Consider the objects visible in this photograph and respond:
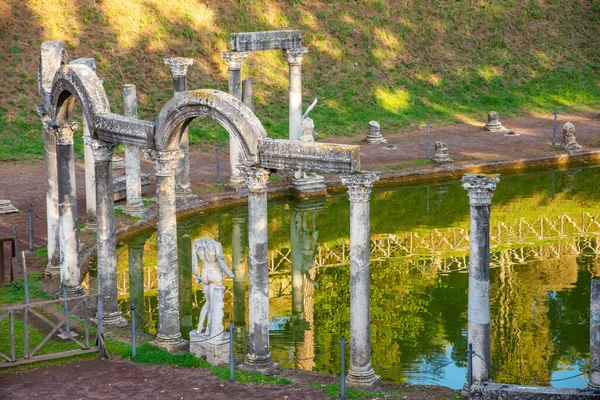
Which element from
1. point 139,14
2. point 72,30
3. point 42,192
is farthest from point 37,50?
point 42,192

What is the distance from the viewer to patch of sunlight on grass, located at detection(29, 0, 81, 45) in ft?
132

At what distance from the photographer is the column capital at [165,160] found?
19.0m

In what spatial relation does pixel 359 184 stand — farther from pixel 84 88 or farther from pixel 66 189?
pixel 66 189

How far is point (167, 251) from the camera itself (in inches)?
758

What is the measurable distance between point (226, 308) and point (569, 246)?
908 cm

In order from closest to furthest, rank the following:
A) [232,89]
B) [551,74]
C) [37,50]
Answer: [232,89]
[37,50]
[551,74]

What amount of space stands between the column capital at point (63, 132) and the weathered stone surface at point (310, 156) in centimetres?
551

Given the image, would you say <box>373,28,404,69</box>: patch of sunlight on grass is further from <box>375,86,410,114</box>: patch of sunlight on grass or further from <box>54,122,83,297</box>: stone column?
<box>54,122,83,297</box>: stone column

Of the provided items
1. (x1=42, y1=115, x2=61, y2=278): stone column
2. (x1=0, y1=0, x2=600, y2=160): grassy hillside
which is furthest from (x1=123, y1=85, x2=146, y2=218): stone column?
(x1=0, y1=0, x2=600, y2=160): grassy hillside

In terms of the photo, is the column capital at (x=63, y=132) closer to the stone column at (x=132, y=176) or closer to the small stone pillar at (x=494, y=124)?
the stone column at (x=132, y=176)

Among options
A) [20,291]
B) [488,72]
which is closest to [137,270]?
[20,291]

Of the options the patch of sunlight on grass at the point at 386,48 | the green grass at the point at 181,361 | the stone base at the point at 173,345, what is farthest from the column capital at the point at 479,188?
the patch of sunlight on grass at the point at 386,48

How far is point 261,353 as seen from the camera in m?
18.4

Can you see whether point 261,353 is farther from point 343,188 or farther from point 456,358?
point 343,188
